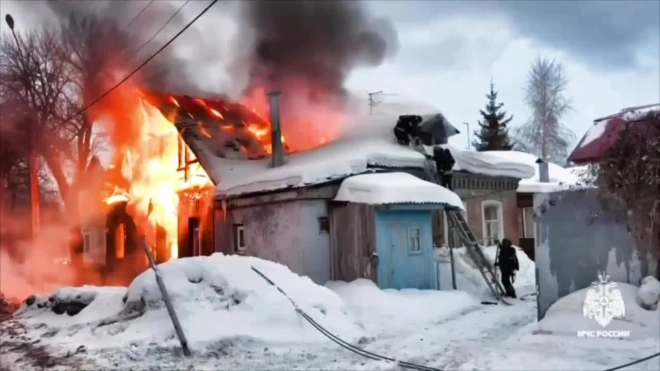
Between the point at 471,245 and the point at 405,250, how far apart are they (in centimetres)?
192

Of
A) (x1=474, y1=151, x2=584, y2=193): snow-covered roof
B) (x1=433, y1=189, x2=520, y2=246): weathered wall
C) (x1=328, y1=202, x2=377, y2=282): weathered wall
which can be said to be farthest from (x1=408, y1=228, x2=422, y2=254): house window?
(x1=474, y1=151, x2=584, y2=193): snow-covered roof

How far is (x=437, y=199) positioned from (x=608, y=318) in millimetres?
6133

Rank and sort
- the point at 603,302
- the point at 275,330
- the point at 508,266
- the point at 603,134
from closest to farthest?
the point at 603,302 → the point at 275,330 → the point at 603,134 → the point at 508,266

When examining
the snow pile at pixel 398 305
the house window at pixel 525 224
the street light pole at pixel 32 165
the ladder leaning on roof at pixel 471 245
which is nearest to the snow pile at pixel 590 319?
the snow pile at pixel 398 305

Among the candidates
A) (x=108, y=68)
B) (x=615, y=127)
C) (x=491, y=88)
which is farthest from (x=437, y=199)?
(x=491, y=88)

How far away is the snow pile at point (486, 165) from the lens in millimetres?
18422

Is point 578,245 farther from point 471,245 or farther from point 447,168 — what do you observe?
point 447,168

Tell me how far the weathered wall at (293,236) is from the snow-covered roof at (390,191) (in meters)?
1.00

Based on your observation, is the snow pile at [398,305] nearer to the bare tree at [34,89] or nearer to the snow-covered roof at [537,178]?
the snow-covered roof at [537,178]

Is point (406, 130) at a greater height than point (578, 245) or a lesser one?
greater

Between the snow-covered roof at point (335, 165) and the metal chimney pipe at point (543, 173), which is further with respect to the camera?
the metal chimney pipe at point (543, 173)

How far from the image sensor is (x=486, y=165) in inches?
744

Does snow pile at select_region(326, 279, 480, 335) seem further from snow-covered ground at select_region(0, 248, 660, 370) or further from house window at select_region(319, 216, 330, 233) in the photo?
house window at select_region(319, 216, 330, 233)

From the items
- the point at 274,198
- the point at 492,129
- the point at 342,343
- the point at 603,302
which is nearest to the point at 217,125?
the point at 274,198
